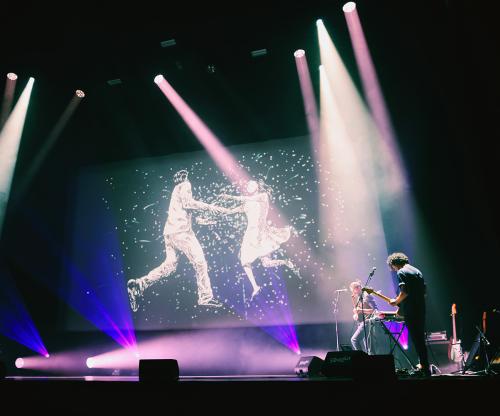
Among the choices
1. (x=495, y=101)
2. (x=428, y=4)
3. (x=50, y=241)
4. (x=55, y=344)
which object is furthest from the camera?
(x=50, y=241)

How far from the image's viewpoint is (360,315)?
518 centimetres

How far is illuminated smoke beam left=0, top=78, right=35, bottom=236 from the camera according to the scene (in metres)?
6.86

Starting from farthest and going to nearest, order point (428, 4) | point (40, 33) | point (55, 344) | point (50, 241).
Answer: point (50, 241)
point (55, 344)
point (40, 33)
point (428, 4)

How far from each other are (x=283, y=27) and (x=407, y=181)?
2.80 meters

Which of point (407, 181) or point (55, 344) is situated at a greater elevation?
point (407, 181)

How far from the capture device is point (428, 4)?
190 inches

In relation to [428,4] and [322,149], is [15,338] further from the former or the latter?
[428,4]

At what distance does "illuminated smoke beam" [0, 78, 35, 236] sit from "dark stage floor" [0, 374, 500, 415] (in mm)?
5428

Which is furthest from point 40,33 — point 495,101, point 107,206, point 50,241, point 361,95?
point 495,101

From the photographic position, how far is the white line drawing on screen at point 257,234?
19.4 feet

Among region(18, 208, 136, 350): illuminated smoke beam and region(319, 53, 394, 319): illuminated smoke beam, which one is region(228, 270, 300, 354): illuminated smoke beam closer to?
region(319, 53, 394, 319): illuminated smoke beam

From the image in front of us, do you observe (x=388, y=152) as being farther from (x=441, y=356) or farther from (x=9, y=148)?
(x=9, y=148)

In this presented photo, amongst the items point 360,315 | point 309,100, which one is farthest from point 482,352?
point 309,100

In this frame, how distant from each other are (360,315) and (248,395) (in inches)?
136
